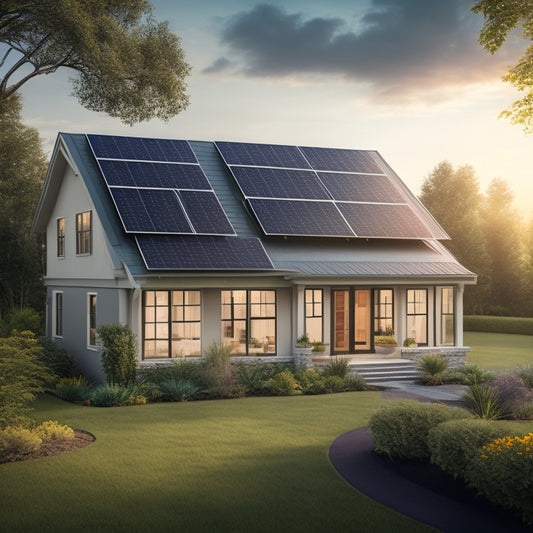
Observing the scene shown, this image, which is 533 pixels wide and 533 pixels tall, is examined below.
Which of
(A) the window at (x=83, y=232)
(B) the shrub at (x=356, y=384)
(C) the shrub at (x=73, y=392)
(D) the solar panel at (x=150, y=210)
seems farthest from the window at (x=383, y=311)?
(C) the shrub at (x=73, y=392)

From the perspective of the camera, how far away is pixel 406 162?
33875mm

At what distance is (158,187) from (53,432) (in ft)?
33.7

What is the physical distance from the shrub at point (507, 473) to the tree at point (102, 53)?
755 inches

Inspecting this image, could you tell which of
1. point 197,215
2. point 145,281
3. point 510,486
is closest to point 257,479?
point 510,486

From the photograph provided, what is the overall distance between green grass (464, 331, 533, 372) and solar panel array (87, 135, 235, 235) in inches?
444

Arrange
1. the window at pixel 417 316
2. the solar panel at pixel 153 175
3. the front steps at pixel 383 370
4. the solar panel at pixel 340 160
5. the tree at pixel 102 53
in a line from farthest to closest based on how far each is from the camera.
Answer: the solar panel at pixel 340 160, the window at pixel 417 316, the tree at pixel 102 53, the solar panel at pixel 153 175, the front steps at pixel 383 370

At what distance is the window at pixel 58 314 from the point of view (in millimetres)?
24750

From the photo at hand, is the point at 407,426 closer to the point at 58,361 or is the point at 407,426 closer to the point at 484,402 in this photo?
the point at 484,402

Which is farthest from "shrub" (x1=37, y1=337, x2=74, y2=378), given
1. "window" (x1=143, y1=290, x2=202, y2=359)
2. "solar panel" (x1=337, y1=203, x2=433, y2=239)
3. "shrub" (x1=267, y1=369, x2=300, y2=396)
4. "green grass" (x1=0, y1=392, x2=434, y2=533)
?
"solar panel" (x1=337, y1=203, x2=433, y2=239)

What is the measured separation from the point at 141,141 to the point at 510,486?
18.2m

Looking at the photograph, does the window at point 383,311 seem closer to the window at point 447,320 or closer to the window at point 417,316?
the window at point 417,316

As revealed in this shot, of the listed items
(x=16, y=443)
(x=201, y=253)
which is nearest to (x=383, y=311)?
(x=201, y=253)

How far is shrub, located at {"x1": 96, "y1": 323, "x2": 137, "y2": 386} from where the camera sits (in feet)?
60.6

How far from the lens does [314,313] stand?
72.8ft
